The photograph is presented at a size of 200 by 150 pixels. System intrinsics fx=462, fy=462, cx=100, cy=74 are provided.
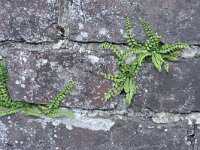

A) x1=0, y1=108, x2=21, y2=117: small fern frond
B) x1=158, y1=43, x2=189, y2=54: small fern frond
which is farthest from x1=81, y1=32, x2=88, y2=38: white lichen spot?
x1=0, y1=108, x2=21, y2=117: small fern frond

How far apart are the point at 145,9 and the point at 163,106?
1.06 feet

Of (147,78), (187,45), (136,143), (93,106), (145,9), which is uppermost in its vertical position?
(145,9)

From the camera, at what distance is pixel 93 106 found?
4.99 feet

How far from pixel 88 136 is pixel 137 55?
0.33 m

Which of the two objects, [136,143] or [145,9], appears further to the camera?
[136,143]

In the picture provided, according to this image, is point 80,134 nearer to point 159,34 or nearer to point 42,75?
point 42,75

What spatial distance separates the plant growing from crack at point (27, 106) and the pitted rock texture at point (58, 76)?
0.02 metres

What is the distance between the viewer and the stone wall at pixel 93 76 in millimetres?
1425

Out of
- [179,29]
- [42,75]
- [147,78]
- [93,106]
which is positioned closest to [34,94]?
[42,75]

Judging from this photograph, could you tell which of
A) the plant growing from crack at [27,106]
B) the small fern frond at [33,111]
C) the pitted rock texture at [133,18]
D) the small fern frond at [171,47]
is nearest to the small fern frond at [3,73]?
the plant growing from crack at [27,106]

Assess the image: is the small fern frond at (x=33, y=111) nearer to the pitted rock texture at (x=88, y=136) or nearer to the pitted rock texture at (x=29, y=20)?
the pitted rock texture at (x=88, y=136)

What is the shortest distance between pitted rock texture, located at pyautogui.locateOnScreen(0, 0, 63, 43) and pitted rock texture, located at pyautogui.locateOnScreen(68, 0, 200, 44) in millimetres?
59

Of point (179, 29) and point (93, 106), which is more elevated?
point (179, 29)

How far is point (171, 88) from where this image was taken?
148 cm
